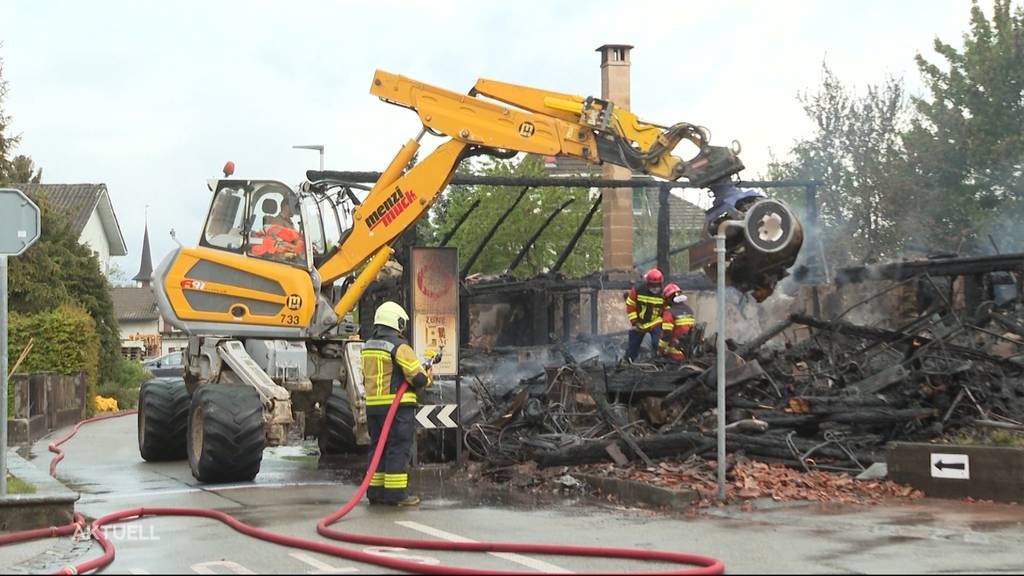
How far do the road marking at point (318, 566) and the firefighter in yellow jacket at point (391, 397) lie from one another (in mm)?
2991

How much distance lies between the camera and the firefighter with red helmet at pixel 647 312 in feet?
62.6

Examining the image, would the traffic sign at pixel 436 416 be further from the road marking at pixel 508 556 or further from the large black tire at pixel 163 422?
the large black tire at pixel 163 422

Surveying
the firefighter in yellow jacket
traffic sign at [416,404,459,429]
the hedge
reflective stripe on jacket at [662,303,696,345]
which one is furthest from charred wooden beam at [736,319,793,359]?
the hedge

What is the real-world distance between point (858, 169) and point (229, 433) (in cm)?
2154

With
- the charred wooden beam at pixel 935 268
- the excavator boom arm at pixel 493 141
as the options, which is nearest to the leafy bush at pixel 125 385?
the excavator boom arm at pixel 493 141

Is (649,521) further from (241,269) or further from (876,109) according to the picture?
(876,109)

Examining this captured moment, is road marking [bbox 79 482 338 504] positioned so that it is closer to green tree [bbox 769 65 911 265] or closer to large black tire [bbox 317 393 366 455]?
large black tire [bbox 317 393 366 455]

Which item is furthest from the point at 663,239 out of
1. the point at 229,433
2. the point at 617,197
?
the point at 229,433

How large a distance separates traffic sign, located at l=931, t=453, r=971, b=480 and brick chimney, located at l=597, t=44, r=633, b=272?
17399mm

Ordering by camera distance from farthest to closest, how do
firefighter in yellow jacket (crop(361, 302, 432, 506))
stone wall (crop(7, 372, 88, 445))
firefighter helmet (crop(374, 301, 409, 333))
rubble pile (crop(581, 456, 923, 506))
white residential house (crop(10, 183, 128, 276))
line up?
white residential house (crop(10, 183, 128, 276)), stone wall (crop(7, 372, 88, 445)), firefighter helmet (crop(374, 301, 409, 333)), firefighter in yellow jacket (crop(361, 302, 432, 506)), rubble pile (crop(581, 456, 923, 506))

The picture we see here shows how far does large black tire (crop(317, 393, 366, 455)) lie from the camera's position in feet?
58.5

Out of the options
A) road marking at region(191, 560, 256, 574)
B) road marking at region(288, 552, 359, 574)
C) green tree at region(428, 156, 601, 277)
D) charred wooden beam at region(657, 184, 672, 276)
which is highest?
green tree at region(428, 156, 601, 277)

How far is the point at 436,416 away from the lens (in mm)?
15438

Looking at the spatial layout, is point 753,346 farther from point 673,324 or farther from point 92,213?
point 92,213
